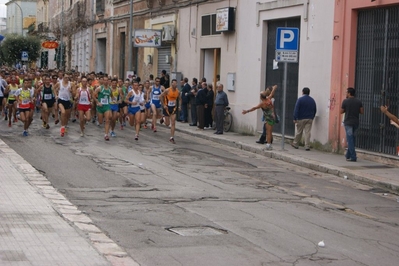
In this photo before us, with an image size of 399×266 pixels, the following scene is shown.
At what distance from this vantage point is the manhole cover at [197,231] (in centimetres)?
883

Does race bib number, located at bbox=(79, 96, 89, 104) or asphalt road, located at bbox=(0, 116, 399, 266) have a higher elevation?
race bib number, located at bbox=(79, 96, 89, 104)

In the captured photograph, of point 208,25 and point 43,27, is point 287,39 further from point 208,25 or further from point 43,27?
point 43,27

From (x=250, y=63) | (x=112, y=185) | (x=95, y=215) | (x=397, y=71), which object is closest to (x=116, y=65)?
(x=250, y=63)

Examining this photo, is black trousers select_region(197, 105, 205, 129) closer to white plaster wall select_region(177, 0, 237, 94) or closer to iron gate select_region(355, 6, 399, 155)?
white plaster wall select_region(177, 0, 237, 94)

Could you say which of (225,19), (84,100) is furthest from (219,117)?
(84,100)

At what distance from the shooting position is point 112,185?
1241 centimetres

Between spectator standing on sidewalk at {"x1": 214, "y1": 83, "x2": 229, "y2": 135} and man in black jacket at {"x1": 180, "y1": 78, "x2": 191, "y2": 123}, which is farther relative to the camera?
man in black jacket at {"x1": 180, "y1": 78, "x2": 191, "y2": 123}

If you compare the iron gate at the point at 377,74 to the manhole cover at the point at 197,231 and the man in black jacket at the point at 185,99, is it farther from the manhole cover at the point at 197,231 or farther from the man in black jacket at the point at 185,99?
the man in black jacket at the point at 185,99

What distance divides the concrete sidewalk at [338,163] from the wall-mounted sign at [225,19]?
16.4ft

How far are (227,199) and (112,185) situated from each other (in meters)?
2.13

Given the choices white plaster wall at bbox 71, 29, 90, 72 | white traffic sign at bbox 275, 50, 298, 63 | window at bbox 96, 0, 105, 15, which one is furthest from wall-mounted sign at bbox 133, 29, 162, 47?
white plaster wall at bbox 71, 29, 90, 72

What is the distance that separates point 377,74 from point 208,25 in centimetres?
1104

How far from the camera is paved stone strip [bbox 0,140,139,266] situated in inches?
281

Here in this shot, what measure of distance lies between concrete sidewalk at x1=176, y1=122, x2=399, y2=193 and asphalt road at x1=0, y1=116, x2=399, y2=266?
1.17 feet
